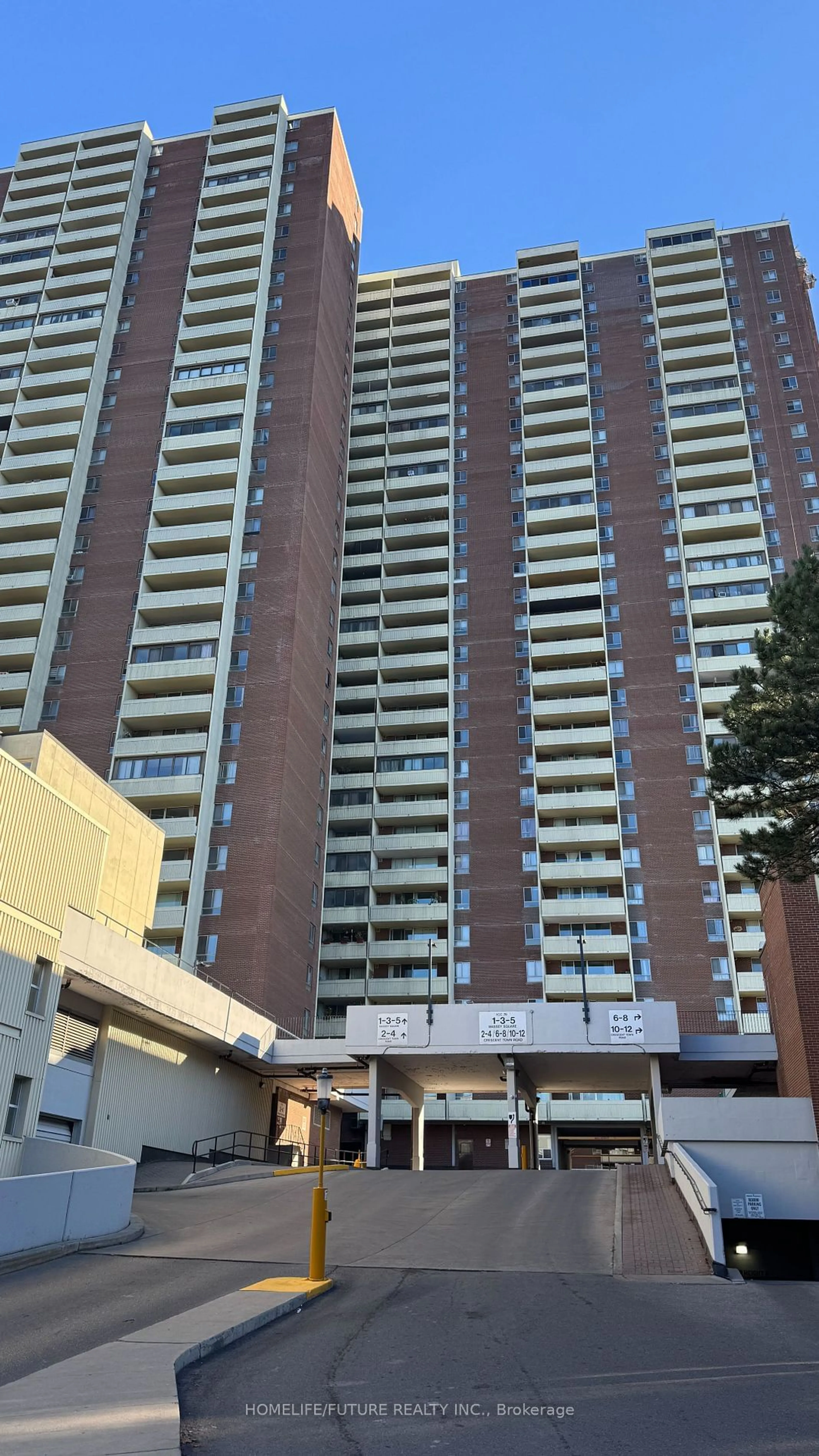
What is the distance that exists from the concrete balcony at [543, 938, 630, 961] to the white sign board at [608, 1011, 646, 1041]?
25.0 meters

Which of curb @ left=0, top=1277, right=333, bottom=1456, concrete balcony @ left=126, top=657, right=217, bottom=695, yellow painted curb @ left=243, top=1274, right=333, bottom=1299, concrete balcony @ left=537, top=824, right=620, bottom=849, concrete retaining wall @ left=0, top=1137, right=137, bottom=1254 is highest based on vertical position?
Answer: concrete balcony @ left=126, top=657, right=217, bottom=695

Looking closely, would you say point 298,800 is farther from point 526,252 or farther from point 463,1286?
point 526,252

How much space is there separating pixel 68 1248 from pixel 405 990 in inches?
1950

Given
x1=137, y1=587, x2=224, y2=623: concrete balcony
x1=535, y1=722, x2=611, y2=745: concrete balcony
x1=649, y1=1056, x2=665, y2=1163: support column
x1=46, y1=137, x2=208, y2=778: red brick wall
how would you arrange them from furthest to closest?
x1=535, y1=722, x2=611, y2=745: concrete balcony → x1=137, y1=587, x2=224, y2=623: concrete balcony → x1=46, y1=137, x2=208, y2=778: red brick wall → x1=649, y1=1056, x2=665, y2=1163: support column

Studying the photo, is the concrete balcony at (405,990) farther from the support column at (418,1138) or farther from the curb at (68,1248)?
the curb at (68,1248)

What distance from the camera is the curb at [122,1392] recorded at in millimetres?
6883

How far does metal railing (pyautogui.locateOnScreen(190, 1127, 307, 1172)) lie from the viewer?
38562 millimetres

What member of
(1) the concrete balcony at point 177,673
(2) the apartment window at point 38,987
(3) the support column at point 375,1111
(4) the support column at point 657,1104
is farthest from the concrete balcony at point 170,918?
(2) the apartment window at point 38,987

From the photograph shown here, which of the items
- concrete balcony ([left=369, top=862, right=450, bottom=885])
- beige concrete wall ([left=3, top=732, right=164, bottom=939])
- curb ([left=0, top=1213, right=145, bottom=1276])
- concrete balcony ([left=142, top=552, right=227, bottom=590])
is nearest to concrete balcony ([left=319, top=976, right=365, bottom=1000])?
concrete balcony ([left=369, top=862, right=450, bottom=885])

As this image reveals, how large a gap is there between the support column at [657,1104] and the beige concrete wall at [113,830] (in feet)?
58.4

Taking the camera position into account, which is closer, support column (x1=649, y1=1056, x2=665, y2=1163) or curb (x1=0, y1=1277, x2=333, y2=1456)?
curb (x1=0, y1=1277, x2=333, y2=1456)

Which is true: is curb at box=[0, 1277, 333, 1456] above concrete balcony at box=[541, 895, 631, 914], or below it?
below

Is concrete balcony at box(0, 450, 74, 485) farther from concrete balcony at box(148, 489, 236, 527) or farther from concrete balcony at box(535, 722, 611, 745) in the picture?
concrete balcony at box(535, 722, 611, 745)

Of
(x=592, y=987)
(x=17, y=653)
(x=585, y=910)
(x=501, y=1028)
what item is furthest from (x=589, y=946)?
(x=17, y=653)
